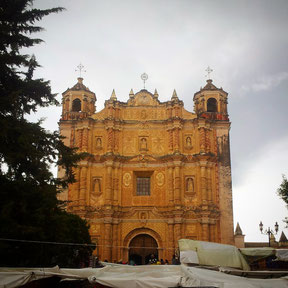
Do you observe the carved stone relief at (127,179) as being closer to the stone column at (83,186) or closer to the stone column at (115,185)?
the stone column at (115,185)

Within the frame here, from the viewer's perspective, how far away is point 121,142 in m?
27.5

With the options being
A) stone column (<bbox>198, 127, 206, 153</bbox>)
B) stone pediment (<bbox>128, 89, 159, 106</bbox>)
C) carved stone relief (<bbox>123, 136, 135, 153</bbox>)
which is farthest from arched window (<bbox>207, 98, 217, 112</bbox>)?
carved stone relief (<bbox>123, 136, 135, 153</bbox>)

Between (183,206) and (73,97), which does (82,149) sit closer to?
(73,97)

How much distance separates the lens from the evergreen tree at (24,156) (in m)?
11.2

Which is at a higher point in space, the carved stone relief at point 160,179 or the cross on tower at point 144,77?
the cross on tower at point 144,77

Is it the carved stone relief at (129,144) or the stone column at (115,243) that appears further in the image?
the carved stone relief at (129,144)

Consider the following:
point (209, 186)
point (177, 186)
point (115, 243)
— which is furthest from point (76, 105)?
point (209, 186)

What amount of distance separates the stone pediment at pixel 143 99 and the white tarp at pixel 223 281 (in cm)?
2018

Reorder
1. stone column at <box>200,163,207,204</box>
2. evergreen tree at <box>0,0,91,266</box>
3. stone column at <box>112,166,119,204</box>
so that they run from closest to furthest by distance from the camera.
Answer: evergreen tree at <box>0,0,91,266</box>, stone column at <box>200,163,207,204</box>, stone column at <box>112,166,119,204</box>

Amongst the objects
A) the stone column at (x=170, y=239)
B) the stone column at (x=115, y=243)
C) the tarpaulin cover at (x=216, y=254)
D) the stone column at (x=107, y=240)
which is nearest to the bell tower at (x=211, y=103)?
the stone column at (x=170, y=239)

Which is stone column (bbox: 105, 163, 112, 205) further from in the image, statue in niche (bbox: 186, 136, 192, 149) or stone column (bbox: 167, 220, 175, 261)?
statue in niche (bbox: 186, 136, 192, 149)

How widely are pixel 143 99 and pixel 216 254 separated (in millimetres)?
18049

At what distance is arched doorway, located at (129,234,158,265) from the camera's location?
82.9 ft

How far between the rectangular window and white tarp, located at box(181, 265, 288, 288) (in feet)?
58.3
